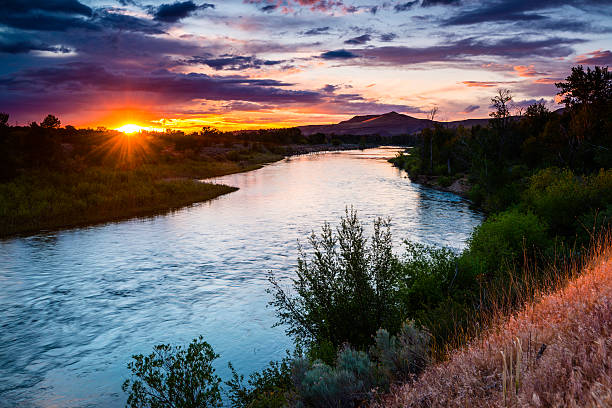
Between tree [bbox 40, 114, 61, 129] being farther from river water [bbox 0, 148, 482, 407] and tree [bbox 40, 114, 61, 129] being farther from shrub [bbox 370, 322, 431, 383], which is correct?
shrub [bbox 370, 322, 431, 383]


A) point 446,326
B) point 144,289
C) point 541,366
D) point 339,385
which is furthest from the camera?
point 144,289

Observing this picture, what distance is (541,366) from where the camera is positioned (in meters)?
4.18

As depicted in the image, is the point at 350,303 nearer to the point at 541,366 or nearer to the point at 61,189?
the point at 541,366

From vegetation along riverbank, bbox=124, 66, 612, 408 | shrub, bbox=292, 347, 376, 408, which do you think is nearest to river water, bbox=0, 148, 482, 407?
vegetation along riverbank, bbox=124, 66, 612, 408

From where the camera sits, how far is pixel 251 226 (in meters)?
30.8

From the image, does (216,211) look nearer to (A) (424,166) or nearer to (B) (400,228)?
(B) (400,228)

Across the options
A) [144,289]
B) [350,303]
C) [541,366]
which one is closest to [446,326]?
[350,303]

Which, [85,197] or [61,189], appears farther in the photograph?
[85,197]

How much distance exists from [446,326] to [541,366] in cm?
445

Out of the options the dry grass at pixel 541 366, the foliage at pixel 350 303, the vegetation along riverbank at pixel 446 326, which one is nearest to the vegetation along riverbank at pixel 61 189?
the vegetation along riverbank at pixel 446 326

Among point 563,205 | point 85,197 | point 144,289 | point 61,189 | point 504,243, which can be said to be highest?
point 61,189

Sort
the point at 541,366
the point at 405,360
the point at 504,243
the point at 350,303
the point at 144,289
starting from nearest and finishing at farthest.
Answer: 1. the point at 541,366
2. the point at 405,360
3. the point at 350,303
4. the point at 504,243
5. the point at 144,289

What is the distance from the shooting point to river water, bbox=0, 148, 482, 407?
→ 11.8 m

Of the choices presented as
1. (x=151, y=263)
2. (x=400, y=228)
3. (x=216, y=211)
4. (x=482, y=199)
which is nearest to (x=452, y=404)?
(x=151, y=263)
